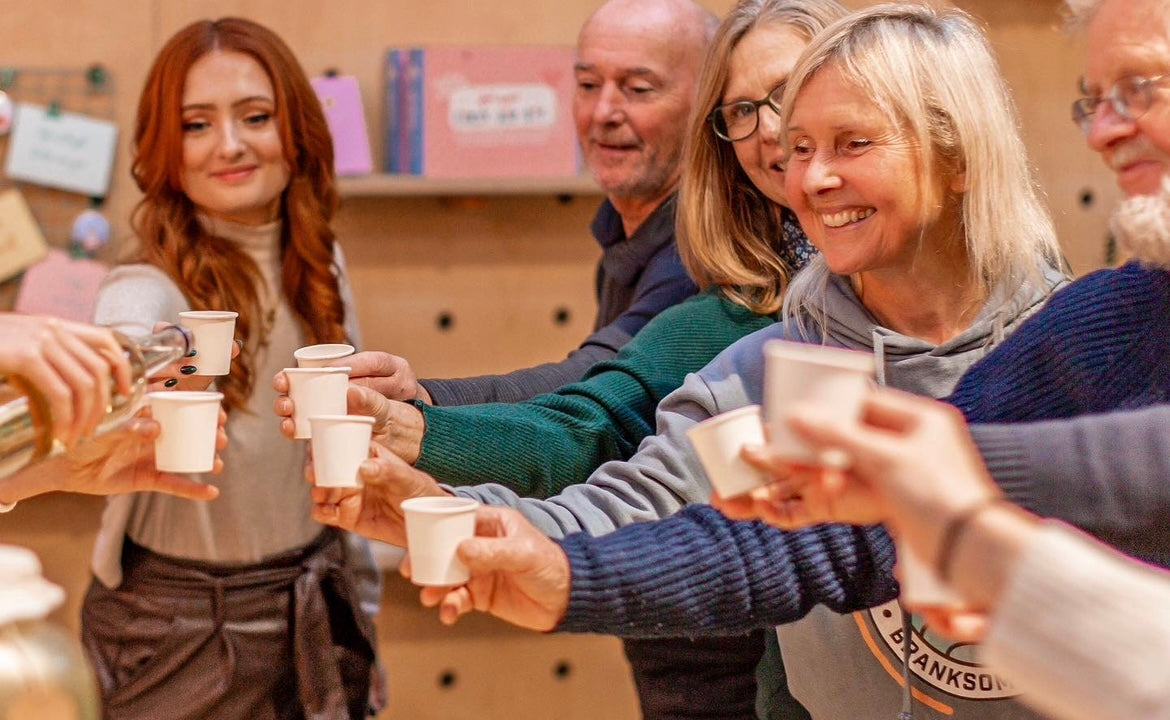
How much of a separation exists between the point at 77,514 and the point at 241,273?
116cm

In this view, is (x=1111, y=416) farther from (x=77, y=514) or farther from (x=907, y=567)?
(x=77, y=514)

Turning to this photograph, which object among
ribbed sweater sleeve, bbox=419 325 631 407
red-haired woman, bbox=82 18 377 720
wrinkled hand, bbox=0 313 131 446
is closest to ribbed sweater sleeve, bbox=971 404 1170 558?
wrinkled hand, bbox=0 313 131 446

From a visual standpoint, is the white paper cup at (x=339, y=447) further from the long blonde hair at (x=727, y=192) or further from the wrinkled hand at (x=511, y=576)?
the long blonde hair at (x=727, y=192)

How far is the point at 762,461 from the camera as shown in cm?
114

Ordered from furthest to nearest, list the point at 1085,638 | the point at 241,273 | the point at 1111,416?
1. the point at 241,273
2. the point at 1111,416
3. the point at 1085,638

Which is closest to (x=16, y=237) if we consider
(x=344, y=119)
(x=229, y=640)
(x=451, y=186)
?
(x=344, y=119)

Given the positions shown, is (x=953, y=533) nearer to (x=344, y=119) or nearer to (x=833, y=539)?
(x=833, y=539)

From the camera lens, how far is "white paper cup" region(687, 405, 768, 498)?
1.20 m

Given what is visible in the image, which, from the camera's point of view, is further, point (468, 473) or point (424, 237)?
point (424, 237)

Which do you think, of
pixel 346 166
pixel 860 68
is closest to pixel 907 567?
pixel 860 68

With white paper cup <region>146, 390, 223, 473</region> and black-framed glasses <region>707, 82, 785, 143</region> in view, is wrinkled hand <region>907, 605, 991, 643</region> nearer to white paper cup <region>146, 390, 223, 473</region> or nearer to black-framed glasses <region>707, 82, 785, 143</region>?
white paper cup <region>146, 390, 223, 473</region>

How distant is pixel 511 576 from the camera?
1369 mm

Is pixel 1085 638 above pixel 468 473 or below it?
above

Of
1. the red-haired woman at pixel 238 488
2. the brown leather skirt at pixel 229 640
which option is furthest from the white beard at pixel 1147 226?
the brown leather skirt at pixel 229 640
